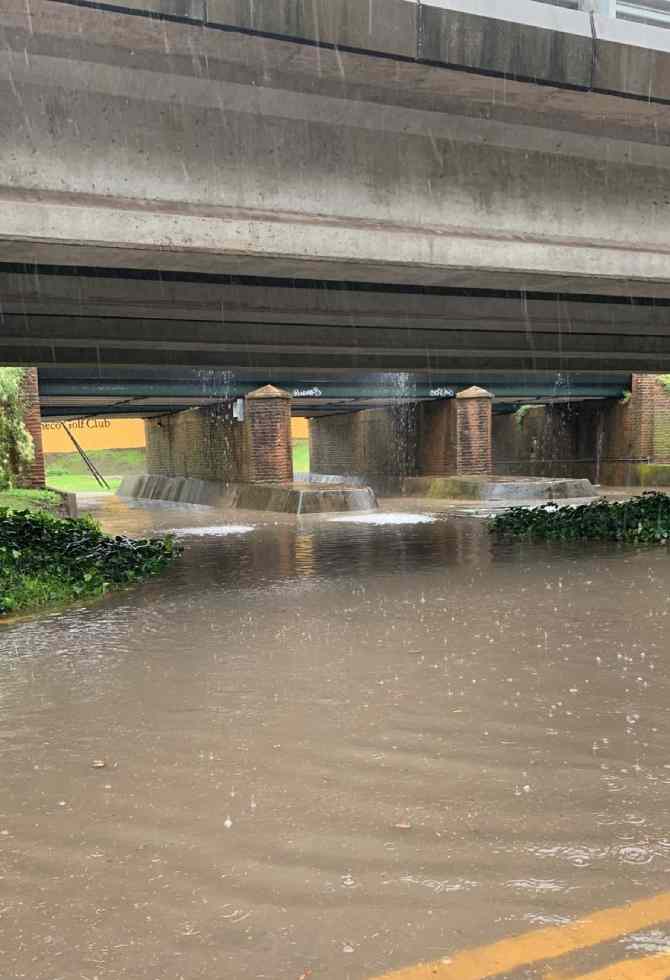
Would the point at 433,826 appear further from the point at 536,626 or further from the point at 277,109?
the point at 277,109

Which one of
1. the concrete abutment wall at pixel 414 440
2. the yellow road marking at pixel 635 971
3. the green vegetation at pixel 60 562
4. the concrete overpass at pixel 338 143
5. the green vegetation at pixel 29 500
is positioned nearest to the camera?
the yellow road marking at pixel 635 971

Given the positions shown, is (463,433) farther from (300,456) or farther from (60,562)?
(300,456)

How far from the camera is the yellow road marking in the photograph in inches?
93.3

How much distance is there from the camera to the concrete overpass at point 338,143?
5.44 metres

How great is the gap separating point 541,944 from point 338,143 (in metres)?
5.89

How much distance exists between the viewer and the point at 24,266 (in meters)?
8.06

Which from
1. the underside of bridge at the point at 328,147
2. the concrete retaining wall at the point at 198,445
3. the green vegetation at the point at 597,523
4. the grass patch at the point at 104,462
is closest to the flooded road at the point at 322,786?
the underside of bridge at the point at 328,147

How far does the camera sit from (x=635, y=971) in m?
2.40

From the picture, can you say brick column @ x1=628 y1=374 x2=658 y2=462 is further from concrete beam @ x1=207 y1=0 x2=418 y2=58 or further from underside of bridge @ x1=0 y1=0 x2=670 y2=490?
concrete beam @ x1=207 y1=0 x2=418 y2=58

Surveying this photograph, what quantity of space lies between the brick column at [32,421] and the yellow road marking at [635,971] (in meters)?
18.4

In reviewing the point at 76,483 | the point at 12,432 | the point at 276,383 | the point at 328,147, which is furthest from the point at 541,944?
the point at 76,483

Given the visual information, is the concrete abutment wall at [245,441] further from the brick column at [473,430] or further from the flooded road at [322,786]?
the flooded road at [322,786]

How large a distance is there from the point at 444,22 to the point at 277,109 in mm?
1446

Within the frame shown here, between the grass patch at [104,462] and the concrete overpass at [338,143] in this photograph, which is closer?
the concrete overpass at [338,143]
